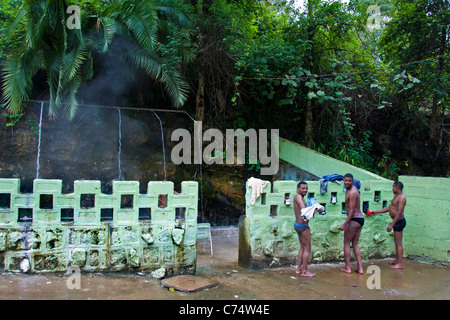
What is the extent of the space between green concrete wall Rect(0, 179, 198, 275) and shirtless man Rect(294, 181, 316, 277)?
1.72 metres

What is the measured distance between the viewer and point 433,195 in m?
7.32

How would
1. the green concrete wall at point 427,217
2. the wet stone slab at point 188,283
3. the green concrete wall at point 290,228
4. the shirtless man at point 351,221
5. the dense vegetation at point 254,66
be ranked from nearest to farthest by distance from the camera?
the wet stone slab at point 188,283 → the shirtless man at point 351,221 → the green concrete wall at point 290,228 → the green concrete wall at point 427,217 → the dense vegetation at point 254,66

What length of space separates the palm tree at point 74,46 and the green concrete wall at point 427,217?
5.99 metres

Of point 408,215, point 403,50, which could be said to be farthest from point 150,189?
point 403,50

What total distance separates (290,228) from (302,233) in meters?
0.50

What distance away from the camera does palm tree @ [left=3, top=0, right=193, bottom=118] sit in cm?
857

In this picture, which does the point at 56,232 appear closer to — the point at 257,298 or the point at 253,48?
the point at 257,298

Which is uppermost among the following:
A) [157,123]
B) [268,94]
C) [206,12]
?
[206,12]

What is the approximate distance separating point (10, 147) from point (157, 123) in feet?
12.9

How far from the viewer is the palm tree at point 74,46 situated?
8570mm

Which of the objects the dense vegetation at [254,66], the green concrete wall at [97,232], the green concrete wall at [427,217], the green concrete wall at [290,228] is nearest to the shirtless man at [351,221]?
the green concrete wall at [290,228]

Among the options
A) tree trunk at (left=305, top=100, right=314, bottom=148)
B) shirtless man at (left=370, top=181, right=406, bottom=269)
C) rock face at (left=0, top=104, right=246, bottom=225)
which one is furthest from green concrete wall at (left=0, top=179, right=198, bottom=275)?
tree trunk at (left=305, top=100, right=314, bottom=148)

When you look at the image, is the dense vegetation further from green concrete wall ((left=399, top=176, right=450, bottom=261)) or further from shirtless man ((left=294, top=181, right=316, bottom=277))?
shirtless man ((left=294, top=181, right=316, bottom=277))

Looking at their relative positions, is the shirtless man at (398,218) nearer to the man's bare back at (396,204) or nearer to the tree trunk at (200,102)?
the man's bare back at (396,204)
